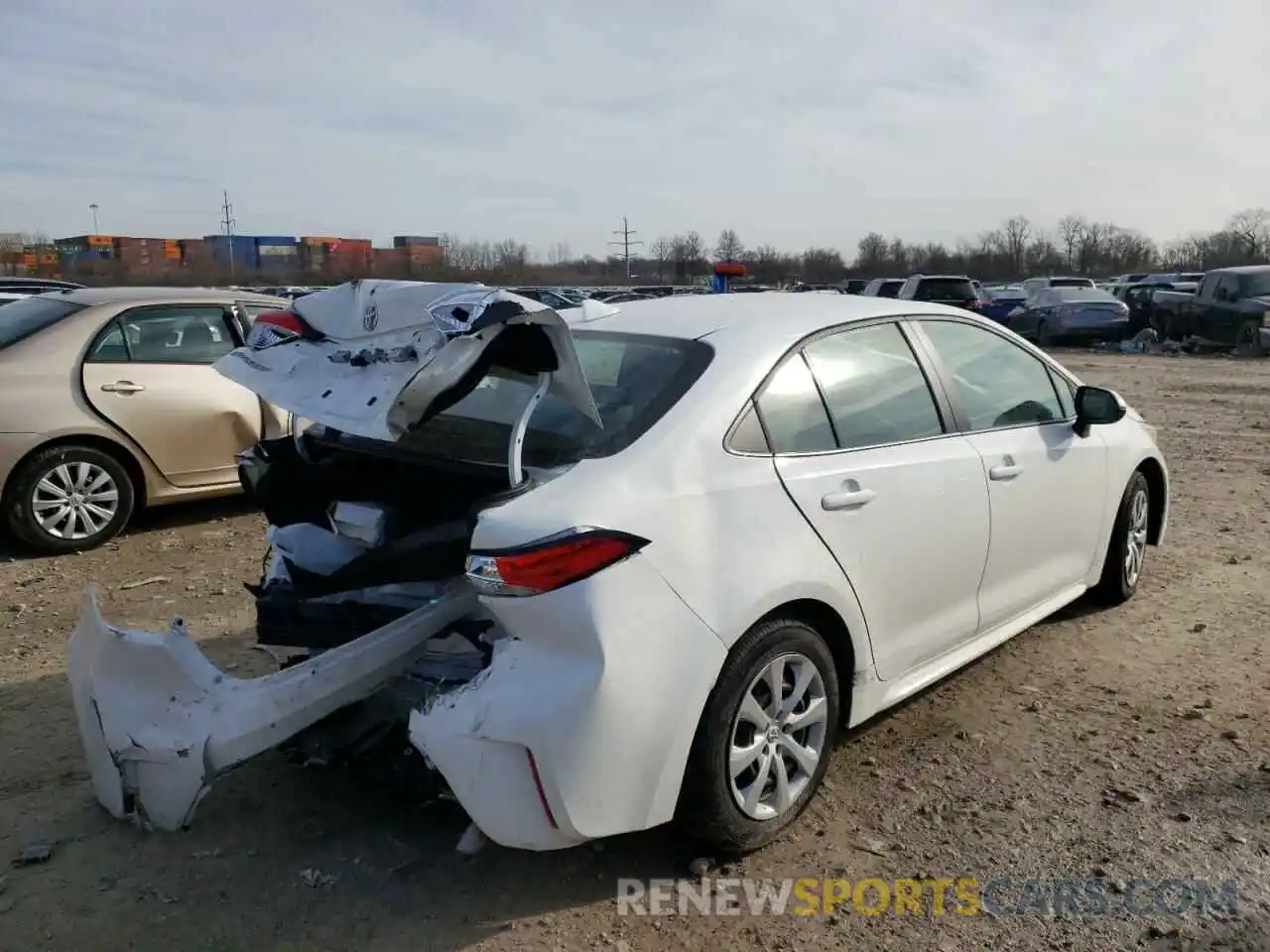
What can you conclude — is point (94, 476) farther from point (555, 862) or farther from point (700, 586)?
point (700, 586)

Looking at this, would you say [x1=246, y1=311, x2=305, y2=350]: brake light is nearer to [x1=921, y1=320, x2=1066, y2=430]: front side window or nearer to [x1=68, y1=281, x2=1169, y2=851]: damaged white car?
[x1=68, y1=281, x2=1169, y2=851]: damaged white car

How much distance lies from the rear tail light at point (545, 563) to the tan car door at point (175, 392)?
4565 mm

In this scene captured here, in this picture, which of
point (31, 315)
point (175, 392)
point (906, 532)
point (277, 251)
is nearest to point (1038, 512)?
point (906, 532)

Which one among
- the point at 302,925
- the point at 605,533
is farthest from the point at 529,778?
the point at 302,925

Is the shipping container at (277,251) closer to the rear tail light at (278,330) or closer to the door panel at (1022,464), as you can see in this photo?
the rear tail light at (278,330)

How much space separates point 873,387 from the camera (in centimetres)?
354

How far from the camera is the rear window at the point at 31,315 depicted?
20.2 ft

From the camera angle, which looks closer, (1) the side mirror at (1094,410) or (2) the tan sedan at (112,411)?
(1) the side mirror at (1094,410)

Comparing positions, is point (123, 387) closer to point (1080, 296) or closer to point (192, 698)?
point (192, 698)

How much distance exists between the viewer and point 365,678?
2.93m

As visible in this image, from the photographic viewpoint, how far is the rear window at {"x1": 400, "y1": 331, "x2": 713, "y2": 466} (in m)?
2.89

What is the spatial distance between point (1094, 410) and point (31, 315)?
244 inches

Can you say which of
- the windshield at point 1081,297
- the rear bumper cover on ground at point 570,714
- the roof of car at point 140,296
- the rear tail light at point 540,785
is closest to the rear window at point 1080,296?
the windshield at point 1081,297

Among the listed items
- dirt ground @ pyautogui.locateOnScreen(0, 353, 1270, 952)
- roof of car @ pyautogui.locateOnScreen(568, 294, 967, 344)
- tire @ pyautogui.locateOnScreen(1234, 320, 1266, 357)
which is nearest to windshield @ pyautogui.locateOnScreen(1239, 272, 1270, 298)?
tire @ pyautogui.locateOnScreen(1234, 320, 1266, 357)
